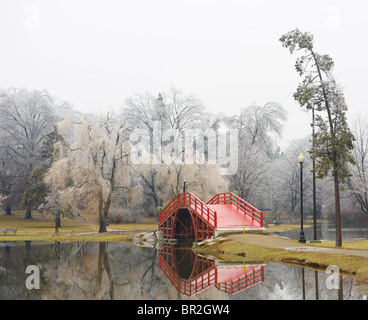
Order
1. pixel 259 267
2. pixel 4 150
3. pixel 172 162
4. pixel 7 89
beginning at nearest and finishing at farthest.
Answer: pixel 259 267
pixel 172 162
pixel 4 150
pixel 7 89

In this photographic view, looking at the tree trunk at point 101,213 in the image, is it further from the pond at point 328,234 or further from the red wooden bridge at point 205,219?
the pond at point 328,234

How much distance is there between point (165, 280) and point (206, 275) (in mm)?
1495

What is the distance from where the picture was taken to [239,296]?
11570 mm

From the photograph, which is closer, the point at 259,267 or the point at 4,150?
the point at 259,267

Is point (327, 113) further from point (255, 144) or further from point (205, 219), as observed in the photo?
point (255, 144)

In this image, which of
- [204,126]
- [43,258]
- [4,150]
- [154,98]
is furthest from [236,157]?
[43,258]

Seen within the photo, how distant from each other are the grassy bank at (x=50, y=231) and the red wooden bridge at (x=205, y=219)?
390cm

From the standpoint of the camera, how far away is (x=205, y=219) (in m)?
26.6

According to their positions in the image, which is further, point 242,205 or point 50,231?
point 50,231

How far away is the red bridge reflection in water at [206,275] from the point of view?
42.3 ft

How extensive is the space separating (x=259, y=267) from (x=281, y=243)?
21.5ft

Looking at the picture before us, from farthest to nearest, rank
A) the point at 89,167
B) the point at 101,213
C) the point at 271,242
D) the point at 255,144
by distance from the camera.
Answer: the point at 255,144 → the point at 101,213 → the point at 89,167 → the point at 271,242

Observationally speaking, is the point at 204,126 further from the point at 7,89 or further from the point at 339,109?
the point at 339,109

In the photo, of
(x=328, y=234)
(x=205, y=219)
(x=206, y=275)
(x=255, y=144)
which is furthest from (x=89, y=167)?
(x=255, y=144)
